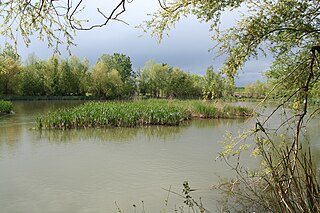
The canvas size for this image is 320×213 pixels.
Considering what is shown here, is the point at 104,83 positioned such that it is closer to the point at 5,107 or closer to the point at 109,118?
the point at 5,107

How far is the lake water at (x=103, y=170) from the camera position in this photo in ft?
15.5

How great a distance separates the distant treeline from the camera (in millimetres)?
36906

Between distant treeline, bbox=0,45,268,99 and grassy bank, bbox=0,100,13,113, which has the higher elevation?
distant treeline, bbox=0,45,268,99

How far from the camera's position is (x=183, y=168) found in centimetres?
673

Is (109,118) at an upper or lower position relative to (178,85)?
lower

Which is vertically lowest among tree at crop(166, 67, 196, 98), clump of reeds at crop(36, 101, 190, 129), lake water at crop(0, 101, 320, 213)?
lake water at crop(0, 101, 320, 213)

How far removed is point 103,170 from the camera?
6484 millimetres

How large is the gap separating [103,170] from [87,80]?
3760 cm

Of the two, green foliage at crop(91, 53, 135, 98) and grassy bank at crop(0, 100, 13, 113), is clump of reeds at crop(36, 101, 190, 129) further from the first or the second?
green foliage at crop(91, 53, 135, 98)

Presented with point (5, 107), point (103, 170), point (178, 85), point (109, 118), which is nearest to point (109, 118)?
point (109, 118)

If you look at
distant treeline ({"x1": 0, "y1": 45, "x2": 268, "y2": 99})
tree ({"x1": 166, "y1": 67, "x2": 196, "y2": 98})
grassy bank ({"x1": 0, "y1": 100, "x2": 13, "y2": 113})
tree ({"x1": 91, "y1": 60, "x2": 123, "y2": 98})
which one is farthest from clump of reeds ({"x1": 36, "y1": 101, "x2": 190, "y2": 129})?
tree ({"x1": 166, "y1": 67, "x2": 196, "y2": 98})

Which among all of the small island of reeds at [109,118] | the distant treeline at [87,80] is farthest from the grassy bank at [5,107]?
the distant treeline at [87,80]

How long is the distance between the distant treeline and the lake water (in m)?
23.7

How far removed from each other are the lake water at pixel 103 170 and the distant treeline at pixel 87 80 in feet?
77.9
